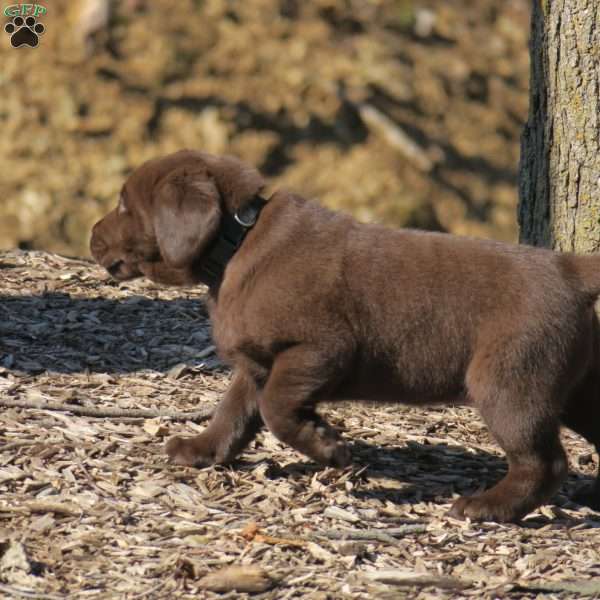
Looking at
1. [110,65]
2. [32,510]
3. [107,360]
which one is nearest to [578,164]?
[107,360]

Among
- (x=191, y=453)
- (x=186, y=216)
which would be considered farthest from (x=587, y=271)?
(x=191, y=453)

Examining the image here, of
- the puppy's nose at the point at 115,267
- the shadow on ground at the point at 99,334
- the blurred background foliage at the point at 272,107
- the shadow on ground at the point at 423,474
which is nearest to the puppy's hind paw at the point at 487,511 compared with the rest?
the shadow on ground at the point at 423,474

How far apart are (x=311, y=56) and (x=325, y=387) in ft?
27.4

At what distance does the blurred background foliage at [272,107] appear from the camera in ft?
35.7

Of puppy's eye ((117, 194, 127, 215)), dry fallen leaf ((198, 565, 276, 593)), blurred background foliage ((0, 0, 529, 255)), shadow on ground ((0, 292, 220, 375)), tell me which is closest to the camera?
dry fallen leaf ((198, 565, 276, 593))

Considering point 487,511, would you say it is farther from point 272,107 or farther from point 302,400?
point 272,107

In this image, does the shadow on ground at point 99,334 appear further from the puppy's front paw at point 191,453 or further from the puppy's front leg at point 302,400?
the puppy's front leg at point 302,400

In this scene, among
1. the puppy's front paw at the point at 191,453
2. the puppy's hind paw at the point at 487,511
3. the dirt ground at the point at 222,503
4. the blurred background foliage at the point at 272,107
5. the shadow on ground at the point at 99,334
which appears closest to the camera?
the dirt ground at the point at 222,503

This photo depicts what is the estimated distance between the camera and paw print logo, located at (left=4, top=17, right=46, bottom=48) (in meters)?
A: 11.2

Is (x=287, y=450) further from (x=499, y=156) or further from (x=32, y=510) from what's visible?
(x=499, y=156)

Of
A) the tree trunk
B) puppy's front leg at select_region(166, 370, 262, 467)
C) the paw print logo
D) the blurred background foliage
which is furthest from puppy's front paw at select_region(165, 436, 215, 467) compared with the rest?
the paw print logo

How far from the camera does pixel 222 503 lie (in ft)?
15.8

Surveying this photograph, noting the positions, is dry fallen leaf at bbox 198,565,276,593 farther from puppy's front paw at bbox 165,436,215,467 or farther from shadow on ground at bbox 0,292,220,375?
shadow on ground at bbox 0,292,220,375

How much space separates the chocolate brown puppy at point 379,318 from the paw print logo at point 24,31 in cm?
667
